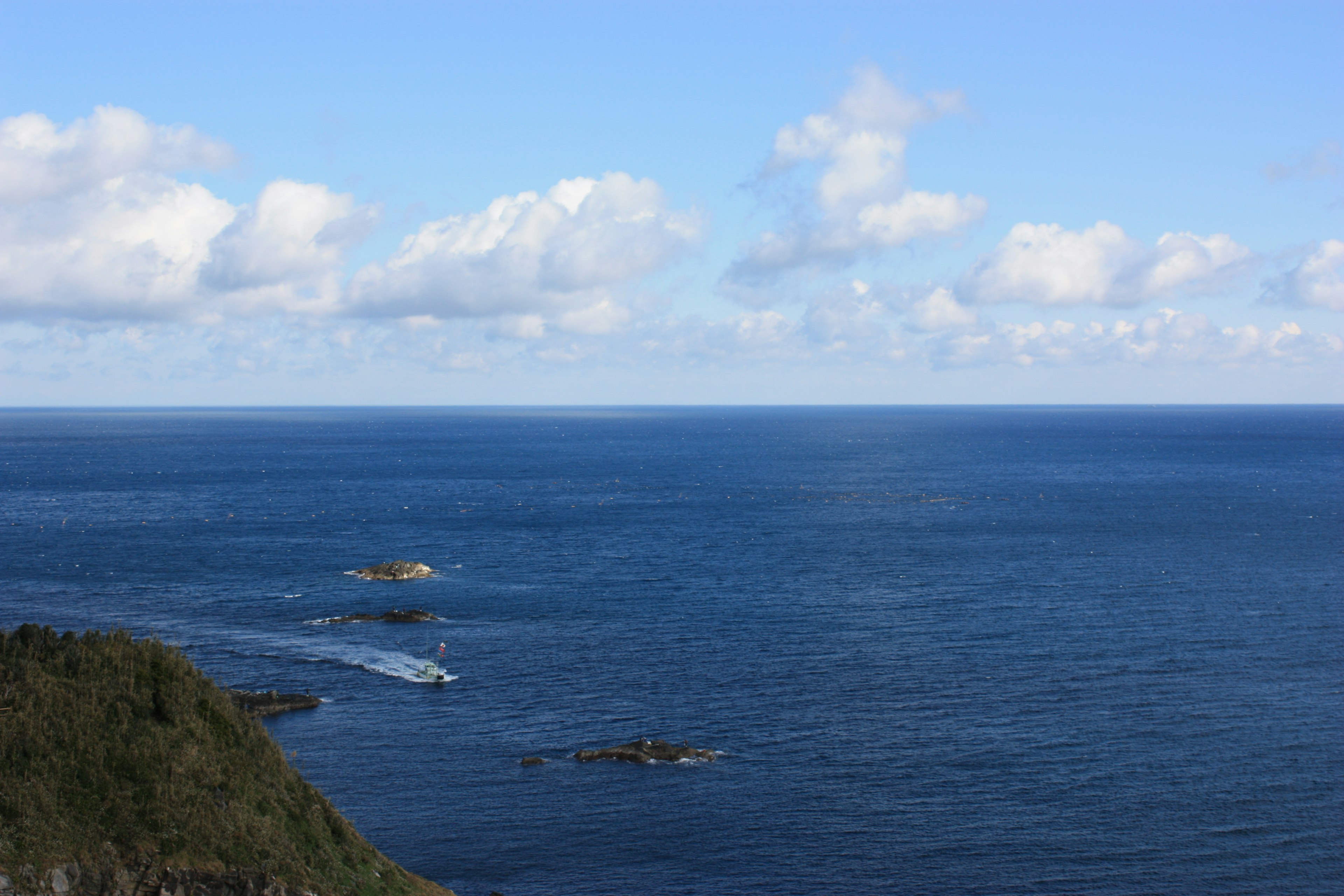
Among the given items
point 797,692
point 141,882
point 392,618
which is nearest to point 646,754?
point 797,692

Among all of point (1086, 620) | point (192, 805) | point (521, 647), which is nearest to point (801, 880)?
point (192, 805)

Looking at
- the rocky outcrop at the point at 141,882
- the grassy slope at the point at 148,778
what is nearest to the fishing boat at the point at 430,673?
the grassy slope at the point at 148,778

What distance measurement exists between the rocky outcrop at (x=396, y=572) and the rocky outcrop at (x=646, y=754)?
63.7 metres

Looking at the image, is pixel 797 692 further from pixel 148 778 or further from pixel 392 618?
pixel 148 778

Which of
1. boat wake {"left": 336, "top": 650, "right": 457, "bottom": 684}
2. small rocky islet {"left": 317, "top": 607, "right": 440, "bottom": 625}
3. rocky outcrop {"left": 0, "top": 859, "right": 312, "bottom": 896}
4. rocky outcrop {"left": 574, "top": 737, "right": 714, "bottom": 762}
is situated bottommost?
rocky outcrop {"left": 574, "top": 737, "right": 714, "bottom": 762}

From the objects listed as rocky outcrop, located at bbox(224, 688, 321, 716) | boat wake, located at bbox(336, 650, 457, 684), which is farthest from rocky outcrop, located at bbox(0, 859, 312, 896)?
boat wake, located at bbox(336, 650, 457, 684)

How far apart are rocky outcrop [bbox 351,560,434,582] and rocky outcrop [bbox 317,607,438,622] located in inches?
752

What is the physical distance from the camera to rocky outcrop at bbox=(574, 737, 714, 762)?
66.8 meters

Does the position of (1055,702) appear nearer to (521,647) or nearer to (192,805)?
(521,647)

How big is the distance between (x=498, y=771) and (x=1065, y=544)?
350 ft

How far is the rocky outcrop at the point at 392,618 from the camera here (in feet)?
342

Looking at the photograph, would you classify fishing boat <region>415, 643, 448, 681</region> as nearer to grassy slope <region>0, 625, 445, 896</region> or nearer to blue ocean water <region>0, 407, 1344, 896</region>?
blue ocean water <region>0, 407, 1344, 896</region>

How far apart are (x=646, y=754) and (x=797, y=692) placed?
58.4ft

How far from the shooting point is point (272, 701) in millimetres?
75938
